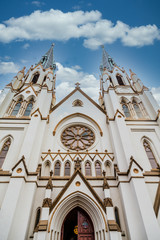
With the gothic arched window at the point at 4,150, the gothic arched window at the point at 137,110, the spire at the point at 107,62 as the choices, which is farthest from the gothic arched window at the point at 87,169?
the spire at the point at 107,62

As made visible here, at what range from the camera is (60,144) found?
11.4 m

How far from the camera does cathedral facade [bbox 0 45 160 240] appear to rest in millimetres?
7047

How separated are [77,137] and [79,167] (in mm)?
3501

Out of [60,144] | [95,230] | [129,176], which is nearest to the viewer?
[95,230]

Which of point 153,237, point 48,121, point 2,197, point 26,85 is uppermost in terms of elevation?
point 26,85

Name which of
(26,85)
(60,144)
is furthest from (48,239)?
(26,85)

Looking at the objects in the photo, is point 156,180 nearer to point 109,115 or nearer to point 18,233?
point 109,115

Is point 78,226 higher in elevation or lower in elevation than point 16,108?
lower

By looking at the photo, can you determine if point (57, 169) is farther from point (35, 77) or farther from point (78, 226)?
point (35, 77)

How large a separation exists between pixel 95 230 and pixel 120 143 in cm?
533

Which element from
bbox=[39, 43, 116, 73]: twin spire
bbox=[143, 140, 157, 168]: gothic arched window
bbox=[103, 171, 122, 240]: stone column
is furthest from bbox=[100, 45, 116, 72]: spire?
bbox=[103, 171, 122, 240]: stone column

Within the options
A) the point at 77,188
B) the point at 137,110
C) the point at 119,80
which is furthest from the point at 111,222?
the point at 119,80

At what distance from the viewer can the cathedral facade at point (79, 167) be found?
277 inches

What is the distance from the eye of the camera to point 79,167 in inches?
356
